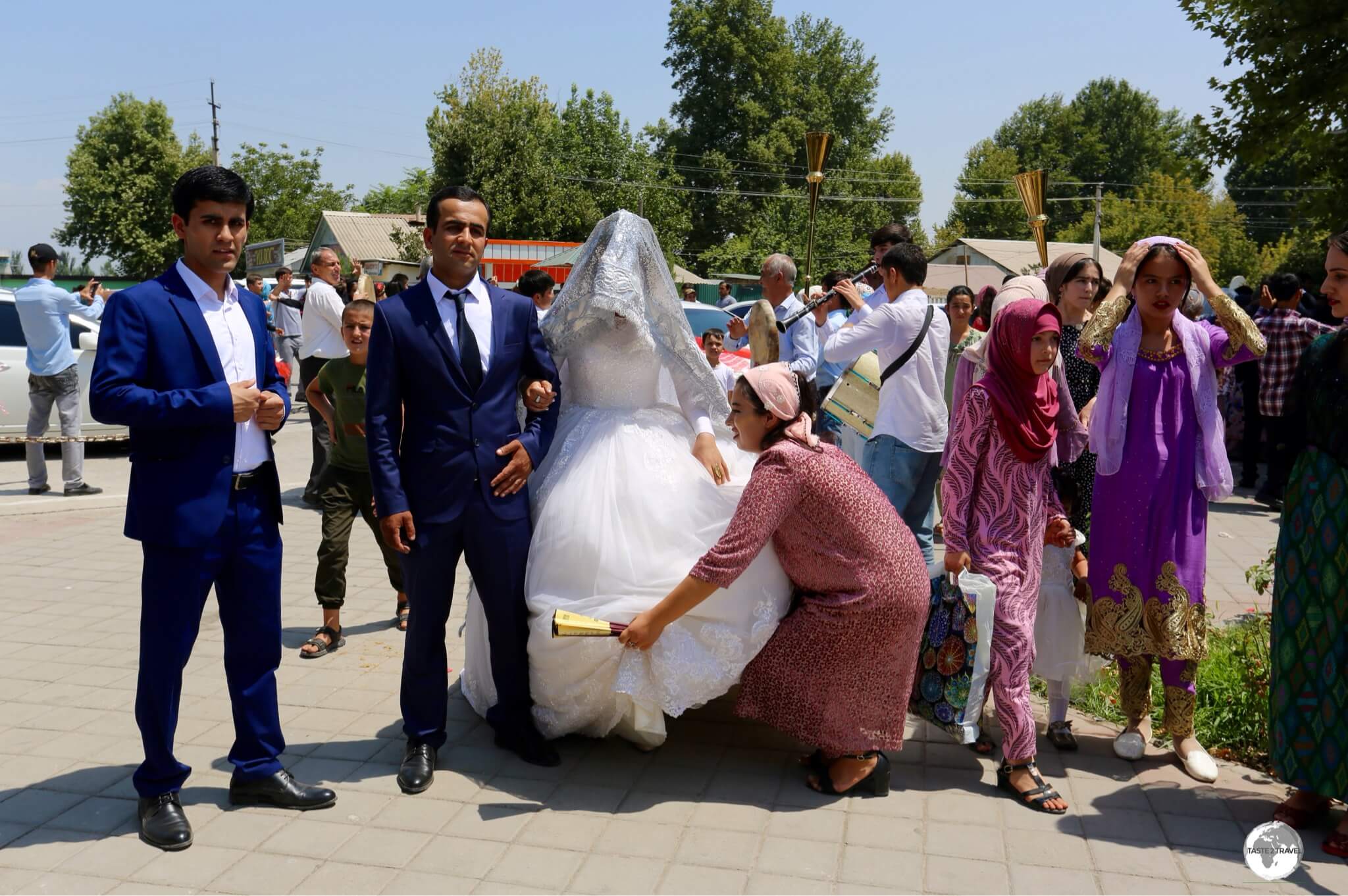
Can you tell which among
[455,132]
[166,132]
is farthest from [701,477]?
[166,132]

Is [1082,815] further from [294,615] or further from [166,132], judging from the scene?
[166,132]

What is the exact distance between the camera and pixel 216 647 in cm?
557

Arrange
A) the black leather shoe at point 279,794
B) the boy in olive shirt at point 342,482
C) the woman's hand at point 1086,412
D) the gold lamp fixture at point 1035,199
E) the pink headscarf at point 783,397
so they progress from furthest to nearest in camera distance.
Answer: the gold lamp fixture at point 1035,199, the boy in olive shirt at point 342,482, the woman's hand at point 1086,412, the pink headscarf at point 783,397, the black leather shoe at point 279,794

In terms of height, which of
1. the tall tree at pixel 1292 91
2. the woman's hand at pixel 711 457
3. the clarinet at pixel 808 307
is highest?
the tall tree at pixel 1292 91

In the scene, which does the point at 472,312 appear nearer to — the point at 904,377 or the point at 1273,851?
the point at 904,377

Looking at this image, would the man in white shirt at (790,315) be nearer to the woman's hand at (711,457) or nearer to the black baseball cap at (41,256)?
the woman's hand at (711,457)

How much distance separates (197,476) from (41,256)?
7.45 meters

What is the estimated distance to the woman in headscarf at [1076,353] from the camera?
4.88 metres

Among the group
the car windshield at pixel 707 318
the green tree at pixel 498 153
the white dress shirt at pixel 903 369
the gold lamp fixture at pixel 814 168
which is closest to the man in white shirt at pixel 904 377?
the white dress shirt at pixel 903 369

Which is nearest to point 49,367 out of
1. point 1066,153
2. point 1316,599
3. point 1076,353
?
point 1076,353

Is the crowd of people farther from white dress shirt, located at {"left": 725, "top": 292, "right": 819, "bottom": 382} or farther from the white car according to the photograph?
the white car

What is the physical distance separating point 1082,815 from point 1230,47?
6.59m

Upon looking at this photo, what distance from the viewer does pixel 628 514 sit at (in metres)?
4.12

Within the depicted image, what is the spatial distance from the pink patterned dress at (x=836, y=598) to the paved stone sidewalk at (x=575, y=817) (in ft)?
1.03
